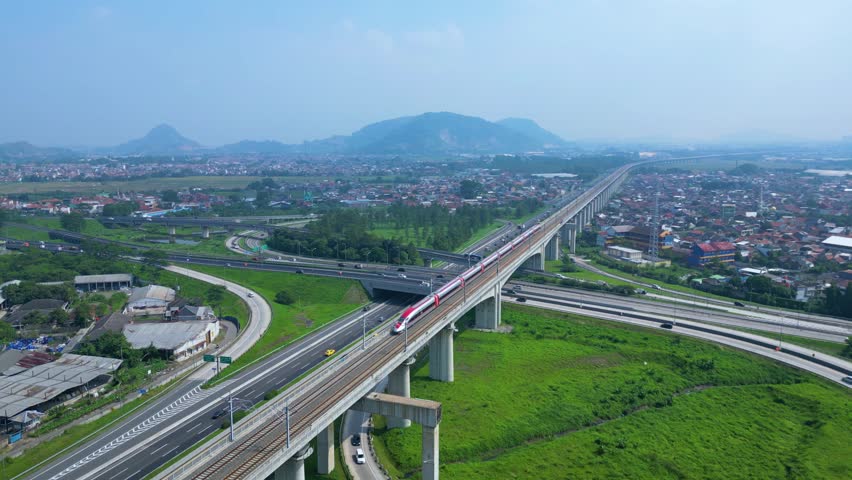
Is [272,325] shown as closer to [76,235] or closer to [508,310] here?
[508,310]

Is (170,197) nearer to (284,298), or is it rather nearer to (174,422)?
(284,298)

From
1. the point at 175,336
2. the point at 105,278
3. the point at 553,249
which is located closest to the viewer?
the point at 175,336

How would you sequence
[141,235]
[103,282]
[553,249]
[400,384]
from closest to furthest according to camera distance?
[400,384] < [103,282] < [553,249] < [141,235]

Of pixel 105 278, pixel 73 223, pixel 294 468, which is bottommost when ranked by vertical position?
pixel 105 278

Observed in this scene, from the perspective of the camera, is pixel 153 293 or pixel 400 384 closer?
pixel 400 384

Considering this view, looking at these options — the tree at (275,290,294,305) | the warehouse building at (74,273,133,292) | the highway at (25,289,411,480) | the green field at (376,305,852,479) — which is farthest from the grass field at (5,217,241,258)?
the green field at (376,305,852,479)

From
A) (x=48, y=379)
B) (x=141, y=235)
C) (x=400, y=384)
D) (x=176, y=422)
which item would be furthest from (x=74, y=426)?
(x=141, y=235)

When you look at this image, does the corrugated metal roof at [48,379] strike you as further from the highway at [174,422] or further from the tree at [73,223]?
the tree at [73,223]
